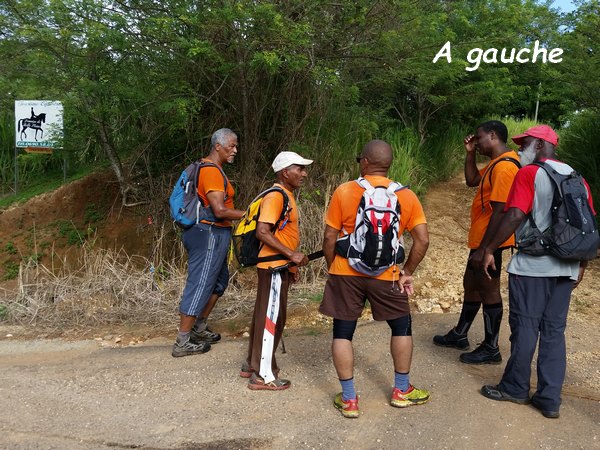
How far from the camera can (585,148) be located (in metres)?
9.33

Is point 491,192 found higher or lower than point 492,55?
lower

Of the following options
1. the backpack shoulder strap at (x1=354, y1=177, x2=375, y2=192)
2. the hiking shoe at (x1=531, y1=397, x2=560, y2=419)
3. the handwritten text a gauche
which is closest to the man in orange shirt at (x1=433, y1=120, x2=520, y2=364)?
the hiking shoe at (x1=531, y1=397, x2=560, y2=419)

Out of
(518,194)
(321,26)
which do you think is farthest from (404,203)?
(321,26)

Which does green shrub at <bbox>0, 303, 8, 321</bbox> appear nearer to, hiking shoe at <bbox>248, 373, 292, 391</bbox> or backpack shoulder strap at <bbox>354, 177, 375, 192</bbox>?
hiking shoe at <bbox>248, 373, 292, 391</bbox>

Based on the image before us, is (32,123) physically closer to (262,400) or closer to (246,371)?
(246,371)

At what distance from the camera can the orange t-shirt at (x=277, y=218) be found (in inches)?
150

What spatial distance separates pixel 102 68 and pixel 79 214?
141 inches

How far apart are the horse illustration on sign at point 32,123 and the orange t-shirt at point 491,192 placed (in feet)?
24.1

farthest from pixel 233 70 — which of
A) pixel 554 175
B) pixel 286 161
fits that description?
pixel 554 175

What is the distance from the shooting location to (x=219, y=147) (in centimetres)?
457

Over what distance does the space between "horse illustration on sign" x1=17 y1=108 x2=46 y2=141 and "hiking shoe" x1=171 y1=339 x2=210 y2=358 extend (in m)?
5.84

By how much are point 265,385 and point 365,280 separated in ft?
4.03

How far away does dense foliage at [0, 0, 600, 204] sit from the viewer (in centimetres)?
587

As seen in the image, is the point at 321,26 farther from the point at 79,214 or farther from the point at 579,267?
the point at 79,214
